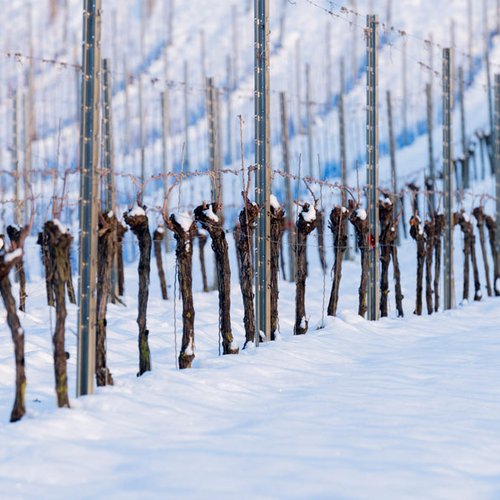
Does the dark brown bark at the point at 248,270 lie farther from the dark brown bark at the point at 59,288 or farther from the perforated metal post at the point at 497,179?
the perforated metal post at the point at 497,179

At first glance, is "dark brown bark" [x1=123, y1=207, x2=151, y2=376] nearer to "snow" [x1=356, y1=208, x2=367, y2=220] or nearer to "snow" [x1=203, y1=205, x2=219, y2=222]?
"snow" [x1=203, y1=205, x2=219, y2=222]

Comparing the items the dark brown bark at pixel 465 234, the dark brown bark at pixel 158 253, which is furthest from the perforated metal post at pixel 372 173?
the dark brown bark at pixel 465 234

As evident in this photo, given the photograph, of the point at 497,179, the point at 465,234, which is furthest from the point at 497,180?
the point at 465,234

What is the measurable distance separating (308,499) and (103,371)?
3.25 metres

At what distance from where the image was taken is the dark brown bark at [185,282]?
8.86 metres

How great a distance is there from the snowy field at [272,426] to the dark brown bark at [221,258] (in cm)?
33

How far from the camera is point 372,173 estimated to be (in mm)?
13922

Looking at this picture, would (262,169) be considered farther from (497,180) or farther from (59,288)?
(497,180)

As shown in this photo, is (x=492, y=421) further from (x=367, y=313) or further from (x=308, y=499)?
(x=367, y=313)

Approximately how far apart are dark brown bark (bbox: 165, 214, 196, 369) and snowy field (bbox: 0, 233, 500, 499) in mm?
229

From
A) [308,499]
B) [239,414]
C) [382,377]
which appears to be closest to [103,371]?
[239,414]

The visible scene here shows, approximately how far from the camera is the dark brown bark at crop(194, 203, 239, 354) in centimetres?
951

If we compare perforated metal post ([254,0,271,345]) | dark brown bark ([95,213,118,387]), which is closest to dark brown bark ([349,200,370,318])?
perforated metal post ([254,0,271,345])

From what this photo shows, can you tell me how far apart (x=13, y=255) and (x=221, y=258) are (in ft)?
11.1
